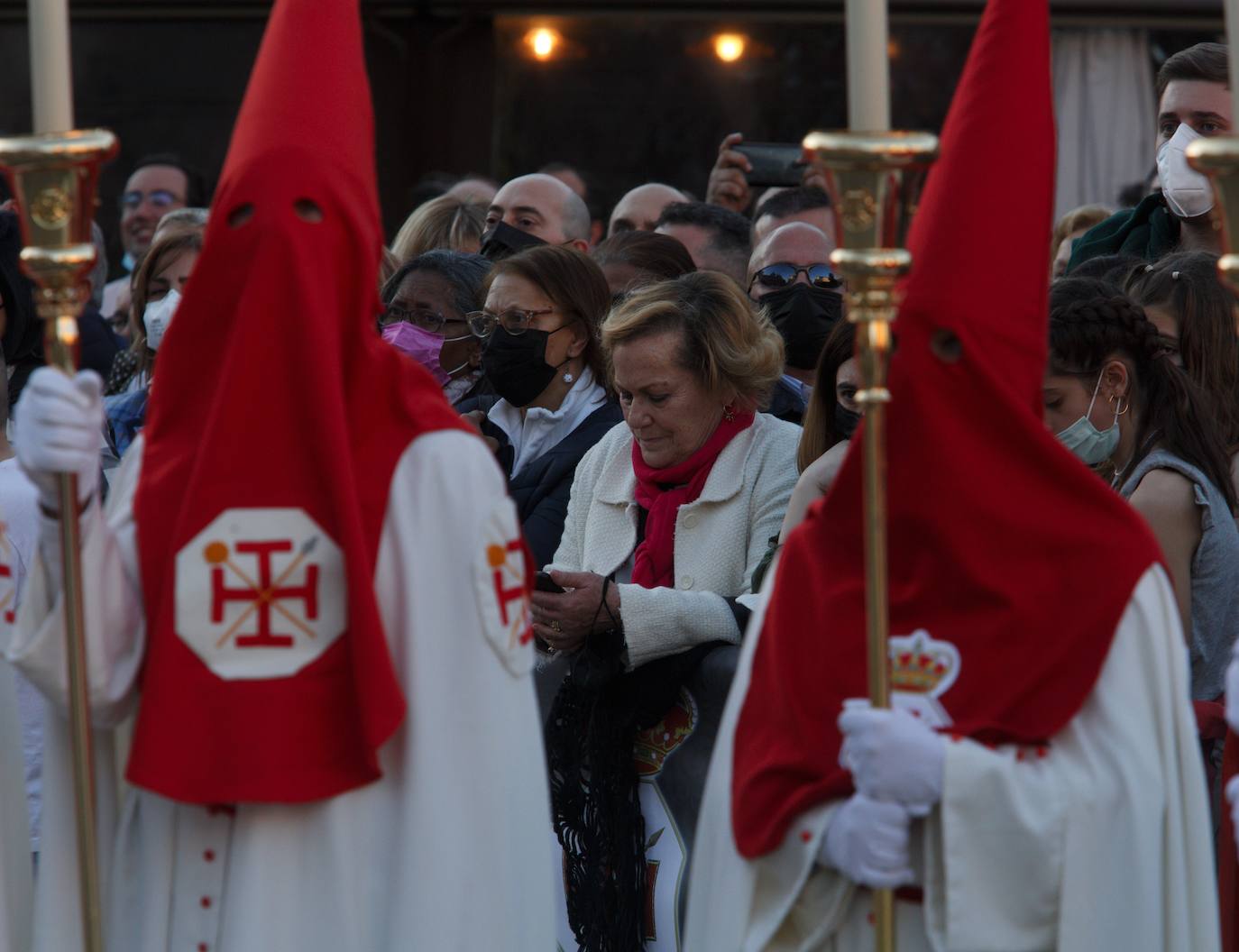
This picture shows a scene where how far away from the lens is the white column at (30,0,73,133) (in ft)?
9.59

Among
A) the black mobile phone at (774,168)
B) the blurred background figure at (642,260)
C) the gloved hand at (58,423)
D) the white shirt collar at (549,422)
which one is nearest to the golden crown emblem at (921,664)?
the gloved hand at (58,423)

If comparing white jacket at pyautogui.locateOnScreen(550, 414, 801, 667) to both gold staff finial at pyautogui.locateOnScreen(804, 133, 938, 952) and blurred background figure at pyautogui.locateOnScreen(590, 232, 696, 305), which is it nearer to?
blurred background figure at pyautogui.locateOnScreen(590, 232, 696, 305)

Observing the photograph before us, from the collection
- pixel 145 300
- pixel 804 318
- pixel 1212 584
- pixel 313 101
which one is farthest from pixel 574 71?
pixel 313 101

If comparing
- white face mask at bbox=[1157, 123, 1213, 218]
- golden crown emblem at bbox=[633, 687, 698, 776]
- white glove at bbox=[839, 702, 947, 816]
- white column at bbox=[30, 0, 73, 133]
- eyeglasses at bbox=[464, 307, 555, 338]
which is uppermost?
white column at bbox=[30, 0, 73, 133]

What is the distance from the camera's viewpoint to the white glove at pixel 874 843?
306 centimetres

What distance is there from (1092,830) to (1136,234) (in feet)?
10.3

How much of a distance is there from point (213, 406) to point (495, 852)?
90 centimetres

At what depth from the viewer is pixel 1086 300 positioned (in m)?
4.37

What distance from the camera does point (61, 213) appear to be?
9.71ft

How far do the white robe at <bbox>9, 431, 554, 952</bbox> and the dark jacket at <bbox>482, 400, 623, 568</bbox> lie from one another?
67.0 inches

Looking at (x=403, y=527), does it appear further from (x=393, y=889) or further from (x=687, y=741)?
(x=687, y=741)

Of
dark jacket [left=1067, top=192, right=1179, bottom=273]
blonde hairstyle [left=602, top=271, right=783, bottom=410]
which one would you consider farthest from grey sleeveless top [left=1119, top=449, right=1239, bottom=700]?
dark jacket [left=1067, top=192, right=1179, bottom=273]

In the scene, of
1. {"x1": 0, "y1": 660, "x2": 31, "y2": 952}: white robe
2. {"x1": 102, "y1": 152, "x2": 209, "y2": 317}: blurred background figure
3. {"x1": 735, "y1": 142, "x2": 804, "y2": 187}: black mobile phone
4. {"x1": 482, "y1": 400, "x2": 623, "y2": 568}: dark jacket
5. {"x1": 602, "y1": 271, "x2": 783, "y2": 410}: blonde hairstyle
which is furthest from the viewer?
{"x1": 102, "y1": 152, "x2": 209, "y2": 317}: blurred background figure

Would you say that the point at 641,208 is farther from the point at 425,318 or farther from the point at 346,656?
the point at 346,656
